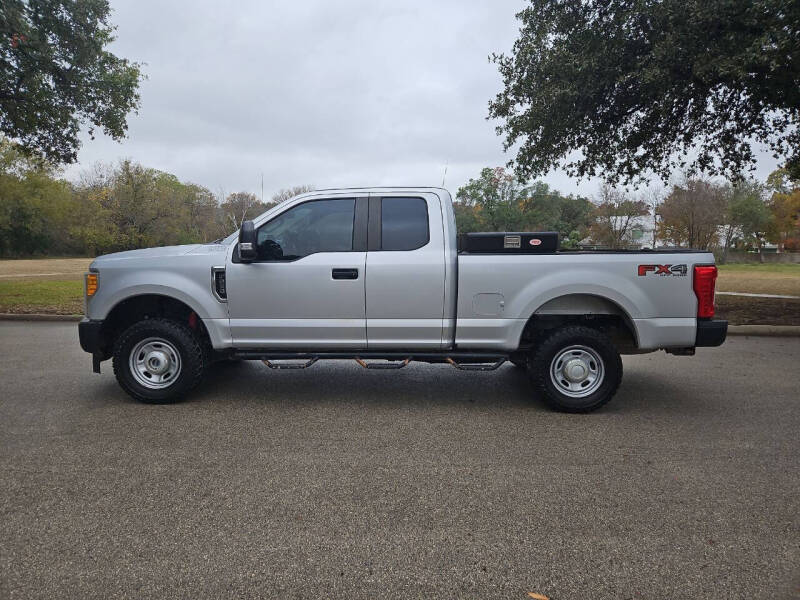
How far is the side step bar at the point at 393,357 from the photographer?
5082 millimetres

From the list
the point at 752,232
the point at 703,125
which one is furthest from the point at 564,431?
the point at 752,232

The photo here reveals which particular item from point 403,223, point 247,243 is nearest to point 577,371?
point 403,223

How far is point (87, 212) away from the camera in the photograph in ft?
192

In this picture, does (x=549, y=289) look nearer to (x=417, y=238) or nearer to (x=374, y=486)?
(x=417, y=238)

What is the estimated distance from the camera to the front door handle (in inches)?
199

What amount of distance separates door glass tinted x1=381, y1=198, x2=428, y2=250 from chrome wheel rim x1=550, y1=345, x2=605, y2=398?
5.52 ft

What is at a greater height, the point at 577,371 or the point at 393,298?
the point at 393,298

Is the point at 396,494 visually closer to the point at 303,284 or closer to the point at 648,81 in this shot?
the point at 303,284

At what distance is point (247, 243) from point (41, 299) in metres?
11.1

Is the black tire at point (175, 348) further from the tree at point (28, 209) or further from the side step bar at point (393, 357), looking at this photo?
the tree at point (28, 209)

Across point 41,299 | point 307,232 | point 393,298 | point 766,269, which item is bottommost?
point 41,299

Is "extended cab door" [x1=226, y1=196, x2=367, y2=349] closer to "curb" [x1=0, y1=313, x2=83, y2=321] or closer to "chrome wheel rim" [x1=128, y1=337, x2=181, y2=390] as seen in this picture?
"chrome wheel rim" [x1=128, y1=337, x2=181, y2=390]

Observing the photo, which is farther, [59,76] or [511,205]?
[511,205]

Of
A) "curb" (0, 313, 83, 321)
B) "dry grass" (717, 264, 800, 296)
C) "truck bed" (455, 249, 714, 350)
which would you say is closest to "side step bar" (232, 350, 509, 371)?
"truck bed" (455, 249, 714, 350)
